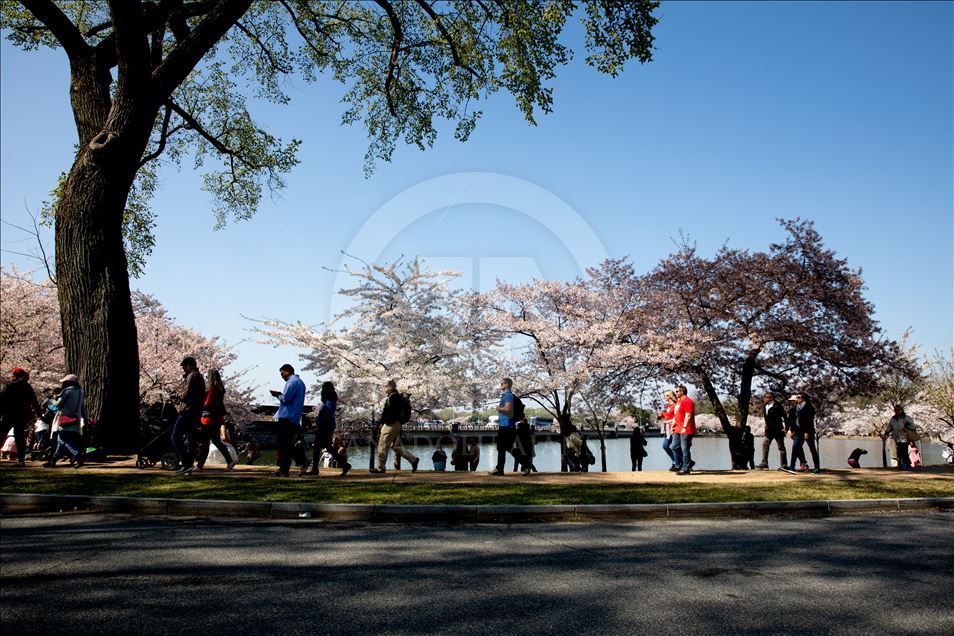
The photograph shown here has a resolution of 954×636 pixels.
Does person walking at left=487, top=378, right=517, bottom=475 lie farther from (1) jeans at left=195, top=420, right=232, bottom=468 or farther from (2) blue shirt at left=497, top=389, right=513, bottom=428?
(1) jeans at left=195, top=420, right=232, bottom=468

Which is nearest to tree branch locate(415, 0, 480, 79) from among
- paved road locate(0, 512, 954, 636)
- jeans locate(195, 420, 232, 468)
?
jeans locate(195, 420, 232, 468)

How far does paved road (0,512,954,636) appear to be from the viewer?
4.11 m

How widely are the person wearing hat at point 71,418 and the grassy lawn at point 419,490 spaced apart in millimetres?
858

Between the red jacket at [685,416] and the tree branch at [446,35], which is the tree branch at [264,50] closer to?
the tree branch at [446,35]

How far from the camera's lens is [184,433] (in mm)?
11898

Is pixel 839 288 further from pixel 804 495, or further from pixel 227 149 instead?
pixel 227 149

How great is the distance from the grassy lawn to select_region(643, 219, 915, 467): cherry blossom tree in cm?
996

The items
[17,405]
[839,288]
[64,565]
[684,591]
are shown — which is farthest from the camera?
[839,288]

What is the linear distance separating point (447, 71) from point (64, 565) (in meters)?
17.9

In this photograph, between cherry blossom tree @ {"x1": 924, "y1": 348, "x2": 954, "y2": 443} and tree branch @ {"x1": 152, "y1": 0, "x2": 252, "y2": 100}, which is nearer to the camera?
tree branch @ {"x1": 152, "y1": 0, "x2": 252, "y2": 100}

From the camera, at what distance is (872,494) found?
1108cm

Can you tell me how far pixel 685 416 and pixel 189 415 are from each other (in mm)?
10845

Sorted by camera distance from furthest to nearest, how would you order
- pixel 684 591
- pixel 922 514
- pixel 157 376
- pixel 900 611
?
pixel 157 376
pixel 922 514
pixel 684 591
pixel 900 611

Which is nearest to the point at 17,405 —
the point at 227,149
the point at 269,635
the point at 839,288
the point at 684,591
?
the point at 227,149
